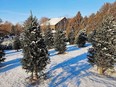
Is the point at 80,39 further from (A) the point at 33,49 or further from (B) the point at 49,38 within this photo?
(A) the point at 33,49

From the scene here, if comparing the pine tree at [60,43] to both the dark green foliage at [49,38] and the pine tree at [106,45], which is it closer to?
the dark green foliage at [49,38]

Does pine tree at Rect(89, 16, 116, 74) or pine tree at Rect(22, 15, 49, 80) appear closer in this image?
pine tree at Rect(22, 15, 49, 80)

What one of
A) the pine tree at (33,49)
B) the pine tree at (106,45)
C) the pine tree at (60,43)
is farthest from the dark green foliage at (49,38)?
the pine tree at (33,49)

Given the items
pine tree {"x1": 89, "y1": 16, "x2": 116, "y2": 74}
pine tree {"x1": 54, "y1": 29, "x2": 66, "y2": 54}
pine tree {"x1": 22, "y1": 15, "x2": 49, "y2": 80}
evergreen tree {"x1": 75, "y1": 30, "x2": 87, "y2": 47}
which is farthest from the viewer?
evergreen tree {"x1": 75, "y1": 30, "x2": 87, "y2": 47}

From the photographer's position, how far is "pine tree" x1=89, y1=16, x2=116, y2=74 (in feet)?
67.4

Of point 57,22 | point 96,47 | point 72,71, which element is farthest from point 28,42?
point 57,22

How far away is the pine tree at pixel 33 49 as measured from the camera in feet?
59.5

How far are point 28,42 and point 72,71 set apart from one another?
648cm

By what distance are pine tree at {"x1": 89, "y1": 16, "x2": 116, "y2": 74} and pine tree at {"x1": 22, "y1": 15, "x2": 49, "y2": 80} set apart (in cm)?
647

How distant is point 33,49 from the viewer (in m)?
18.2

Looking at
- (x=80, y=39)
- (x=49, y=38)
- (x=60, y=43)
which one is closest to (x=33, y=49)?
(x=60, y=43)

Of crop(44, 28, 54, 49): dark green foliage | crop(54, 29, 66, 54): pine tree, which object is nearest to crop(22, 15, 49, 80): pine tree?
crop(54, 29, 66, 54): pine tree

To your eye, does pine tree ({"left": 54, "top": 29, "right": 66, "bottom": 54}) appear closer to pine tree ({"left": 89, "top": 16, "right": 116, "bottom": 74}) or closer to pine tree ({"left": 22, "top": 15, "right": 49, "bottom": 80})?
pine tree ({"left": 89, "top": 16, "right": 116, "bottom": 74})

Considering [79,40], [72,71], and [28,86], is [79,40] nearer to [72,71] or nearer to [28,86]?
[72,71]
